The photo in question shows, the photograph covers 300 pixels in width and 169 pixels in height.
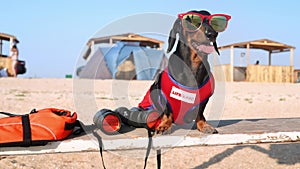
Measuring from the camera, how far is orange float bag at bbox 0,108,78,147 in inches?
76.0

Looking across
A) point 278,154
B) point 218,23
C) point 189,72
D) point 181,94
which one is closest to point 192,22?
point 218,23

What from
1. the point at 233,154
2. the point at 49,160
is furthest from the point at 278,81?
the point at 49,160

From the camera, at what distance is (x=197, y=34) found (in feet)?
7.46

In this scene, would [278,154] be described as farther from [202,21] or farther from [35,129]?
[35,129]

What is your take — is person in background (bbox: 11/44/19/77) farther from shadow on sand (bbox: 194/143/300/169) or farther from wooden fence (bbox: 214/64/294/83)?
shadow on sand (bbox: 194/143/300/169)

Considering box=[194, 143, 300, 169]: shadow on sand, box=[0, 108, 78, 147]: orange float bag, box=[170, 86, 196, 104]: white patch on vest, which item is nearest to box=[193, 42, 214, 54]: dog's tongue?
box=[170, 86, 196, 104]: white patch on vest

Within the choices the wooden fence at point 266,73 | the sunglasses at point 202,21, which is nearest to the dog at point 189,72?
the sunglasses at point 202,21

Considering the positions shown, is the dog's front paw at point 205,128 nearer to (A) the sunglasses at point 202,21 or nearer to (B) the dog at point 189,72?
(B) the dog at point 189,72

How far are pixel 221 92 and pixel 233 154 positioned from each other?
1224mm

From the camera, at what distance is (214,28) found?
2.24 m

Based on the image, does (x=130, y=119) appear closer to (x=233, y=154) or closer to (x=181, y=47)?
(x=181, y=47)

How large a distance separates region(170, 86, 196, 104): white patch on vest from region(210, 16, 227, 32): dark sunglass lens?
0.47m

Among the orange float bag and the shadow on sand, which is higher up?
the orange float bag

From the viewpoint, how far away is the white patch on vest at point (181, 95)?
7.50ft
